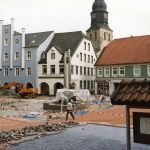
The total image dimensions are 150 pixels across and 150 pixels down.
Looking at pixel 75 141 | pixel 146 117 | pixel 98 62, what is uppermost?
pixel 98 62

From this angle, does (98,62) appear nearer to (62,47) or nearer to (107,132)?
(62,47)

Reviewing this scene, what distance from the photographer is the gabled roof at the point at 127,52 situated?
52.3 m

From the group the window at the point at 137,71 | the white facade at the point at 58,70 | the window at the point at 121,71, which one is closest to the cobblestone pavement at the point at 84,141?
the window at the point at 137,71

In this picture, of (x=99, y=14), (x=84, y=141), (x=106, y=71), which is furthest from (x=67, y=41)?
(x=84, y=141)

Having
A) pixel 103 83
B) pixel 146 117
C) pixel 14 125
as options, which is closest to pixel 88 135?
pixel 14 125

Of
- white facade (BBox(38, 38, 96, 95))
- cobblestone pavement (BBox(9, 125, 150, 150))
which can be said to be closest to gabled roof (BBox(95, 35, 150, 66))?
white facade (BBox(38, 38, 96, 95))

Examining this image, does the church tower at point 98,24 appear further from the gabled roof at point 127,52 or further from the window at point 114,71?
the window at point 114,71

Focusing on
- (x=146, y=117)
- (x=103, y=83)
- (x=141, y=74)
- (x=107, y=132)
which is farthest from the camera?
(x=103, y=83)

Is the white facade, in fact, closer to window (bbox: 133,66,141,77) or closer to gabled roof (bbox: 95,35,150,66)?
gabled roof (bbox: 95,35,150,66)

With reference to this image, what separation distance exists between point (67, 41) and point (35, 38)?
6.48 metres

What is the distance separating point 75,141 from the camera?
1562 cm

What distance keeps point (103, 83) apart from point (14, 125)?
1403 inches

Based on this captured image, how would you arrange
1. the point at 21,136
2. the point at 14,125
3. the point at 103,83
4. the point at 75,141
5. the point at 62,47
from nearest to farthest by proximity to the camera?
the point at 75,141 < the point at 21,136 < the point at 14,125 < the point at 103,83 < the point at 62,47

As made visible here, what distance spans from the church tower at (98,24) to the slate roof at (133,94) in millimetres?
65105
